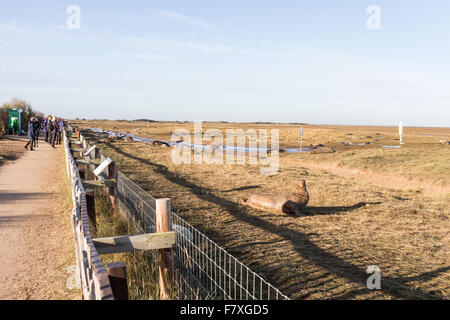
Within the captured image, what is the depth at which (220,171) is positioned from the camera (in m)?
16.3

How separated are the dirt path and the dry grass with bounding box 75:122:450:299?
8.92ft

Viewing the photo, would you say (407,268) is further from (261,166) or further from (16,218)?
(261,166)

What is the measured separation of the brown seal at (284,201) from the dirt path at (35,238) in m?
4.69

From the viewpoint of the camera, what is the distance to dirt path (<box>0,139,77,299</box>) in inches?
175

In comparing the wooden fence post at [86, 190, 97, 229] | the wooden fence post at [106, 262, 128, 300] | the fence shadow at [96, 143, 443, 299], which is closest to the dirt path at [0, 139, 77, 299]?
the wooden fence post at [86, 190, 97, 229]

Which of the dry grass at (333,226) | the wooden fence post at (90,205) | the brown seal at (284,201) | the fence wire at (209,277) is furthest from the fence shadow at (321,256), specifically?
the wooden fence post at (90,205)

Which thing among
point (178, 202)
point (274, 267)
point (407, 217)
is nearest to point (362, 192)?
point (407, 217)

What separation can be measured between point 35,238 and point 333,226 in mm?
6084

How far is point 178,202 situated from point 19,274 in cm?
533

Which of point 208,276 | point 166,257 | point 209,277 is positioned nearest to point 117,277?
point 166,257

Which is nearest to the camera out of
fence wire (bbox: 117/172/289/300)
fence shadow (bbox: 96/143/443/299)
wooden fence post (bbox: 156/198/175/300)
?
wooden fence post (bbox: 156/198/175/300)

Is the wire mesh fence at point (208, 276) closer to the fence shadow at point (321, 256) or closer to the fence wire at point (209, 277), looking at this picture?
the fence wire at point (209, 277)

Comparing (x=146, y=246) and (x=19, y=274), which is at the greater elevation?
(x=146, y=246)

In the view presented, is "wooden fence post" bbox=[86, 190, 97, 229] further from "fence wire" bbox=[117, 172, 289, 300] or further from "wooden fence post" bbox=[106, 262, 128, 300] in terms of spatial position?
"wooden fence post" bbox=[106, 262, 128, 300]
